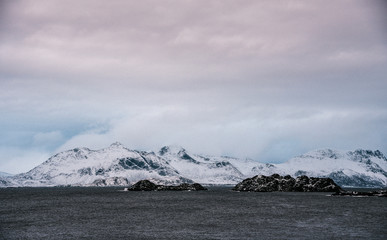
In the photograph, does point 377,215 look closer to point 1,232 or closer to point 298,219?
point 298,219

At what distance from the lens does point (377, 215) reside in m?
138

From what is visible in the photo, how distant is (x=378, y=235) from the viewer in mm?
93562

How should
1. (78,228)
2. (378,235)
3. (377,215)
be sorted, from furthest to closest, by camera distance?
(377,215), (78,228), (378,235)

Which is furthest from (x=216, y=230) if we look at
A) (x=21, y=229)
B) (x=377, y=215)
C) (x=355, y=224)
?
(x=377, y=215)

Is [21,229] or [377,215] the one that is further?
[377,215]

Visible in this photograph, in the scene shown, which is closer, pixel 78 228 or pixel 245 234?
pixel 245 234

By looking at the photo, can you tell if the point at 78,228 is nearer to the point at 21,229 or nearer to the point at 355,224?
the point at 21,229

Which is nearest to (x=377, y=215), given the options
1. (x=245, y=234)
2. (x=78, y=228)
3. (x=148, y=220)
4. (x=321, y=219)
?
(x=321, y=219)

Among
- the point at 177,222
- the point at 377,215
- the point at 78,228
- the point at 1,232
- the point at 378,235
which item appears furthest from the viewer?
the point at 377,215

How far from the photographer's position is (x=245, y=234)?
97625mm

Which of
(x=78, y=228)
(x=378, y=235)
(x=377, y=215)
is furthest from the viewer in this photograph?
(x=377, y=215)

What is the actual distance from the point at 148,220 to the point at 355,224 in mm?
57118

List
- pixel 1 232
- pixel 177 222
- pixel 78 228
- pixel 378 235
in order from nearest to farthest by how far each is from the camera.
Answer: pixel 378 235 → pixel 1 232 → pixel 78 228 → pixel 177 222

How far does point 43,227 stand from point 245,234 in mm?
50729
